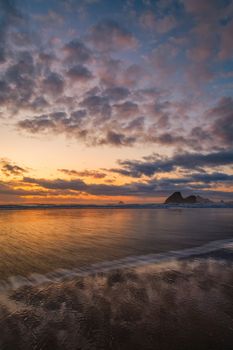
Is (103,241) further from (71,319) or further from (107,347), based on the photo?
(107,347)

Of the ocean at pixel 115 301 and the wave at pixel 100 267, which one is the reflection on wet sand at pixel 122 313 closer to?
the ocean at pixel 115 301

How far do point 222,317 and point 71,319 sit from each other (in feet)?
6.86

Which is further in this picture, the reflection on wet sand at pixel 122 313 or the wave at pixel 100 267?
the wave at pixel 100 267

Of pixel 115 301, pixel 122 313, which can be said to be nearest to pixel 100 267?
pixel 115 301

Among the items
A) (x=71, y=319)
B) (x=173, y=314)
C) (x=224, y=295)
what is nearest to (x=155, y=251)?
(x=224, y=295)

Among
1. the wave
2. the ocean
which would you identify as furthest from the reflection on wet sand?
the wave

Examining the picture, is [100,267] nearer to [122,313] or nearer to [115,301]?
[115,301]

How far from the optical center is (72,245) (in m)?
8.77

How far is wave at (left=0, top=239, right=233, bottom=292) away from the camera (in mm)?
4742

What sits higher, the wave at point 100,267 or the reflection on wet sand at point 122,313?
the reflection on wet sand at point 122,313

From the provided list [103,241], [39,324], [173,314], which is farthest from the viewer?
[103,241]

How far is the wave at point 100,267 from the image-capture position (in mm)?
4742

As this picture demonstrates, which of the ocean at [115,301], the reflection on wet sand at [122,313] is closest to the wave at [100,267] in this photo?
the ocean at [115,301]

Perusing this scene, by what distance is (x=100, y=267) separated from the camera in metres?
5.88
